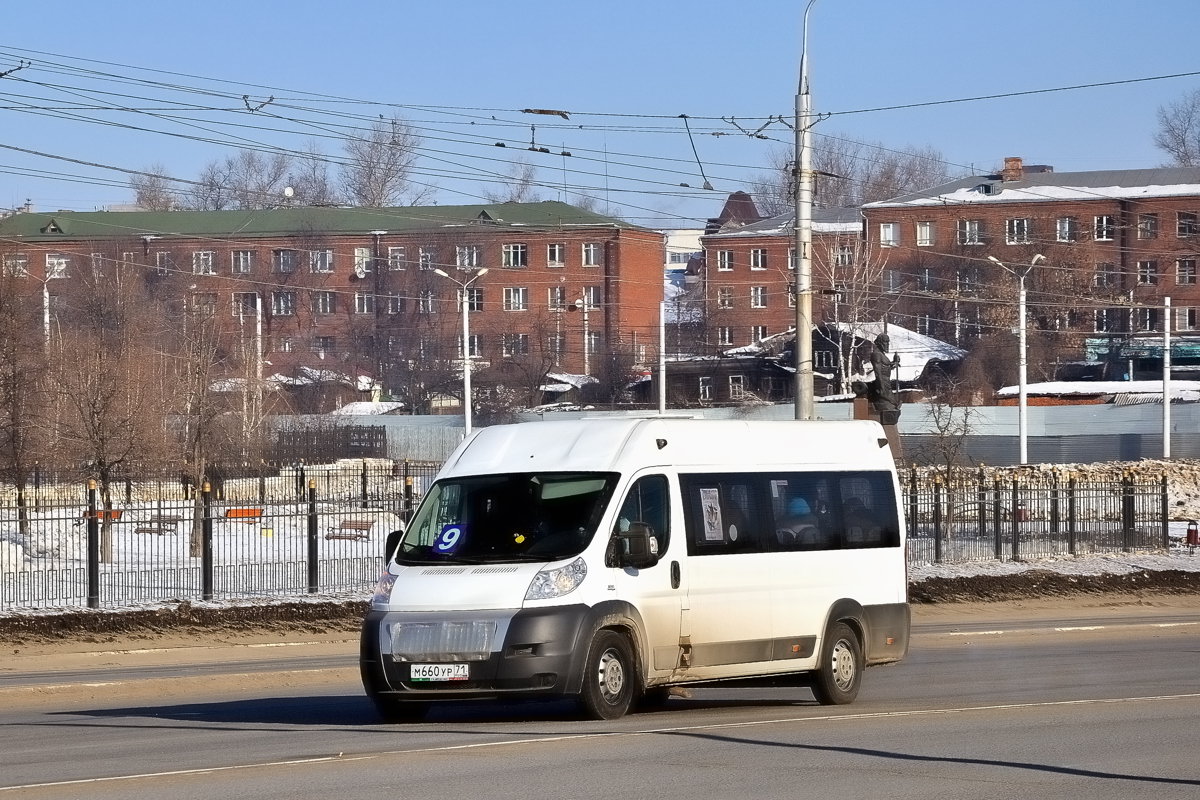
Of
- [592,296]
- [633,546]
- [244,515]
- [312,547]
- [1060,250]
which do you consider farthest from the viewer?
[592,296]

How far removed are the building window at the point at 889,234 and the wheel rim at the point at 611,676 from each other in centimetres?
8714

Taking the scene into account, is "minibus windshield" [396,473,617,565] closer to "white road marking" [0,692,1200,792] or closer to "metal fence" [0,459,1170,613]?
"white road marking" [0,692,1200,792]

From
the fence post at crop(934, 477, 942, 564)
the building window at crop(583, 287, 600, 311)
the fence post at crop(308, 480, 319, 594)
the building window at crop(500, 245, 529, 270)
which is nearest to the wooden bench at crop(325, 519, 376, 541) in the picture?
the fence post at crop(308, 480, 319, 594)

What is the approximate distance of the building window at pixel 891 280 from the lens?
9900 centimetres

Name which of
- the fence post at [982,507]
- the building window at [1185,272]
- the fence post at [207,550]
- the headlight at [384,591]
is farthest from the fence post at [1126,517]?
the building window at [1185,272]

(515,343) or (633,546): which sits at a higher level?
(515,343)

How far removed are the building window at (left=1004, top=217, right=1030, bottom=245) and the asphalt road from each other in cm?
7958

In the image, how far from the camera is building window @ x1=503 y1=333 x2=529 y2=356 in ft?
324

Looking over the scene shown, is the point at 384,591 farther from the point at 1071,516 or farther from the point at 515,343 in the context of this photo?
the point at 515,343

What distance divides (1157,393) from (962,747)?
7056 cm

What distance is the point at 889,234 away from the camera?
9800 cm

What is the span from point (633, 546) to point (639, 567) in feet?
1.09

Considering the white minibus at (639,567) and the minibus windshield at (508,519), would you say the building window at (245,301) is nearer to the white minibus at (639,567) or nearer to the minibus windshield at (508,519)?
the white minibus at (639,567)

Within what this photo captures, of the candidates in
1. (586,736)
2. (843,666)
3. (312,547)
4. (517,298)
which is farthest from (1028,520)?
(517,298)
